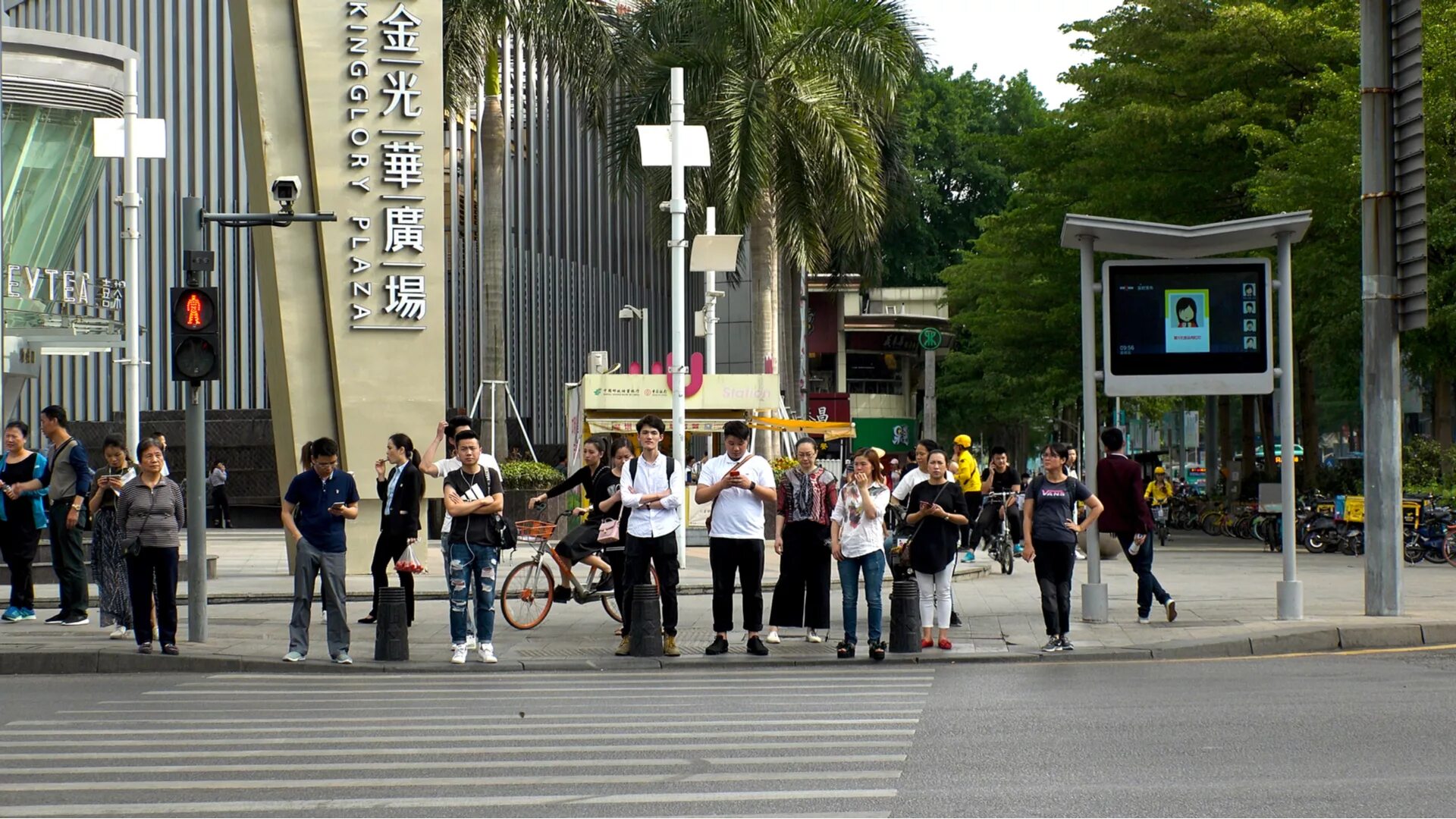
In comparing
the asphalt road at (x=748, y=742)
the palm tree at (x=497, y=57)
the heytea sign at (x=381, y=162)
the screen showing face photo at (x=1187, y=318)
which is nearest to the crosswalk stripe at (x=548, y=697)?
the asphalt road at (x=748, y=742)

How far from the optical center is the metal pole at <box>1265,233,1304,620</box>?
51.5 feet

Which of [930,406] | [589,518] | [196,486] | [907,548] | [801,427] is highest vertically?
[930,406]

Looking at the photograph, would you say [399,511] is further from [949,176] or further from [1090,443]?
[949,176]

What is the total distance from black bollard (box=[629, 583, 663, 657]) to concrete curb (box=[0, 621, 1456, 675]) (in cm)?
12

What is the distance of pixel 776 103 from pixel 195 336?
21.0 meters

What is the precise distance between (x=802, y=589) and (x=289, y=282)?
11.4 metres

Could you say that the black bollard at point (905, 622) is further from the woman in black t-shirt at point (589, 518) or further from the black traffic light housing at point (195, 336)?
the black traffic light housing at point (195, 336)

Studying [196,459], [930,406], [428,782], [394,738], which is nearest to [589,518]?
[196,459]

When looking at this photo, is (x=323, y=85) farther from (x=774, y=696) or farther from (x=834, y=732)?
(x=834, y=732)

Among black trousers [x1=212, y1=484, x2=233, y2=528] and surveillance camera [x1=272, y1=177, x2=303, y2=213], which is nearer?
surveillance camera [x1=272, y1=177, x2=303, y2=213]

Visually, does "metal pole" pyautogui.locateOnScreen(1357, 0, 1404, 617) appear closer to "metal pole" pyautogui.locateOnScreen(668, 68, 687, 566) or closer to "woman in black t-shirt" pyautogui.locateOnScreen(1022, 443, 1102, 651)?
"woman in black t-shirt" pyautogui.locateOnScreen(1022, 443, 1102, 651)

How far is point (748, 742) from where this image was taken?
9.48 m

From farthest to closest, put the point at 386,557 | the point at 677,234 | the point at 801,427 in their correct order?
the point at 801,427
the point at 677,234
the point at 386,557

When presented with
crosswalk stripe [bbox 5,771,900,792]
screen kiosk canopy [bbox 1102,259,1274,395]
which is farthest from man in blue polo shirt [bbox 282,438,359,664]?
screen kiosk canopy [bbox 1102,259,1274,395]
